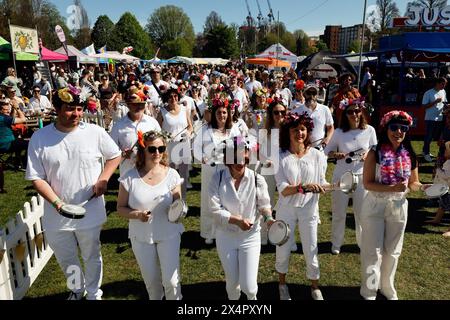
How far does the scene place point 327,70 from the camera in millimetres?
29969

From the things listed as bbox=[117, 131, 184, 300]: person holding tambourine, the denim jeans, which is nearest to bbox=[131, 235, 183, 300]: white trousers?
bbox=[117, 131, 184, 300]: person holding tambourine

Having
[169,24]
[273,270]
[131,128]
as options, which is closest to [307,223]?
[273,270]

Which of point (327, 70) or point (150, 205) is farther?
point (327, 70)

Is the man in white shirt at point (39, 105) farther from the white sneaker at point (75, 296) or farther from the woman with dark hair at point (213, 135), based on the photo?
the white sneaker at point (75, 296)

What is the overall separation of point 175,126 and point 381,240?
3.78 meters

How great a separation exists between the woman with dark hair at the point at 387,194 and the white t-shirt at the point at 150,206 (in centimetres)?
203

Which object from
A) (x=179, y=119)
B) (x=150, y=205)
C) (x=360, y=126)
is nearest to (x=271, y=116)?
(x=360, y=126)

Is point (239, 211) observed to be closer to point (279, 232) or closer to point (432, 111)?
point (279, 232)

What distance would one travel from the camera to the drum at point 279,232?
3.14m

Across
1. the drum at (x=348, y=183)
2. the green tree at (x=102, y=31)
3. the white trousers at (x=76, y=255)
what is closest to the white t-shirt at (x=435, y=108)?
the drum at (x=348, y=183)

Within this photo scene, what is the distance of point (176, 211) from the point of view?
3199mm

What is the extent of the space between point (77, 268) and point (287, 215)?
7.23ft

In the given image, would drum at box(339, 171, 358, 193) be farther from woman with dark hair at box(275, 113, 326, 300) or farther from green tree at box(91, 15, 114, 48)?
green tree at box(91, 15, 114, 48)
